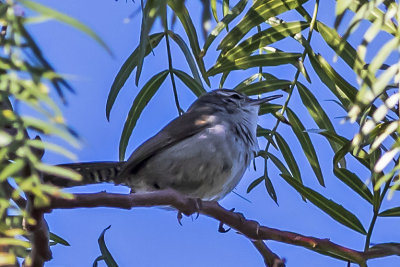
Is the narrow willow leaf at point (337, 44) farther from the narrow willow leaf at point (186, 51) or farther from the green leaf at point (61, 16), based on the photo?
the green leaf at point (61, 16)

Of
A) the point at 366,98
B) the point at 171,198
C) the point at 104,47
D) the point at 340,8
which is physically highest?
the point at 171,198

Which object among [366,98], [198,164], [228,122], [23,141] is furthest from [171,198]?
[228,122]

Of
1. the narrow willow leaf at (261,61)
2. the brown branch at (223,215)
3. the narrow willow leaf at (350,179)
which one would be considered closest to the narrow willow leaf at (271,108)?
the narrow willow leaf at (261,61)

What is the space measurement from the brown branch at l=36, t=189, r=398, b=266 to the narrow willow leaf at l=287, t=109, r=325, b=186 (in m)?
1.02

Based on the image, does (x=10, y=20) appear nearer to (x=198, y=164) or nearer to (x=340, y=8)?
(x=340, y=8)

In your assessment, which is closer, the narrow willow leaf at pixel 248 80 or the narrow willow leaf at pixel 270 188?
the narrow willow leaf at pixel 270 188

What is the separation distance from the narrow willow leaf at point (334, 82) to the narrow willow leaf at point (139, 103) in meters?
0.76

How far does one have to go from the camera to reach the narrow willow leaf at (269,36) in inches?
121

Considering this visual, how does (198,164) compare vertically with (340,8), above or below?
above

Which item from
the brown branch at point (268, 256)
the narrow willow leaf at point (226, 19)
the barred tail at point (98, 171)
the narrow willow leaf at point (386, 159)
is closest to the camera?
the narrow willow leaf at point (386, 159)

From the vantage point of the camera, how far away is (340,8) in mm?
968

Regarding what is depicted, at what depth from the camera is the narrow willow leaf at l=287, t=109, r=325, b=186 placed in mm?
3154

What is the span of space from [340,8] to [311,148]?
7.35ft

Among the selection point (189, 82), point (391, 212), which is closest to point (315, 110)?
point (189, 82)
